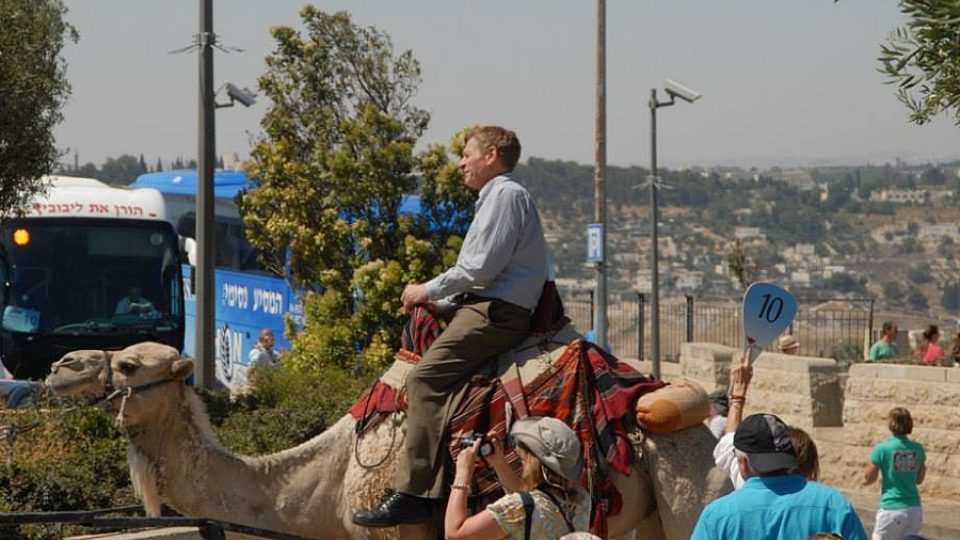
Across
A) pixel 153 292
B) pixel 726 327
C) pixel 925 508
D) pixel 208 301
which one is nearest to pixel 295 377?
pixel 208 301

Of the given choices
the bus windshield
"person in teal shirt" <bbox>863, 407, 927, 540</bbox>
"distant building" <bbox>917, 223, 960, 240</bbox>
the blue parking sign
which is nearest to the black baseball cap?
"person in teal shirt" <bbox>863, 407, 927, 540</bbox>

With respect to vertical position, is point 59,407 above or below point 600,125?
below

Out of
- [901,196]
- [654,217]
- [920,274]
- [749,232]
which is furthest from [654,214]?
[901,196]

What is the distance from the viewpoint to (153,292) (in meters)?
27.9

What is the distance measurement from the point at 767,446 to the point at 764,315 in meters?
3.18

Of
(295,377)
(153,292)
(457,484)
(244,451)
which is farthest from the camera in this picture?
(153,292)

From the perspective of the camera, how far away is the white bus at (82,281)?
26.5 meters

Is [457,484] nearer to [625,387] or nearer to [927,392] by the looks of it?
[625,387]

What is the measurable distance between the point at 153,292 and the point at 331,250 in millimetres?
6886

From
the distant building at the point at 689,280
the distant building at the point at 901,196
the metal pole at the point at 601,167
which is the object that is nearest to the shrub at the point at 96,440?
the metal pole at the point at 601,167

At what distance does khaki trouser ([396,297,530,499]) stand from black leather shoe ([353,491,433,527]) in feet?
0.19

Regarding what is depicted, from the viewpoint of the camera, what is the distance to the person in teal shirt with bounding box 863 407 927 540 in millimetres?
13773

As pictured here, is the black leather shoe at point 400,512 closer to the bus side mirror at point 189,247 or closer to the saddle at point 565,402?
the saddle at point 565,402

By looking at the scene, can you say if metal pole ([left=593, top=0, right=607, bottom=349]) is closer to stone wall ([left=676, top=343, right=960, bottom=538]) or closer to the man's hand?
stone wall ([left=676, top=343, right=960, bottom=538])
